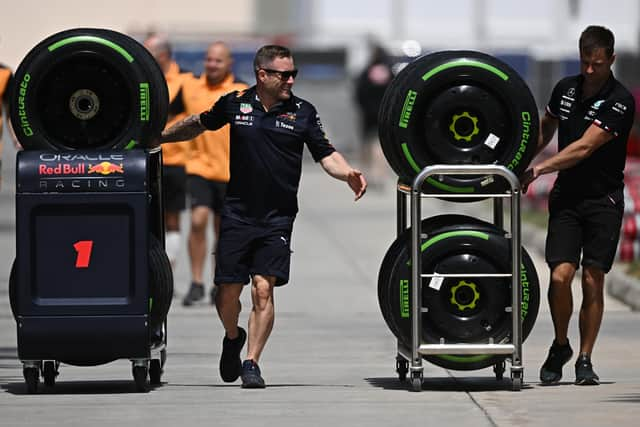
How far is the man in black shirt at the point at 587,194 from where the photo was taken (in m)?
9.69

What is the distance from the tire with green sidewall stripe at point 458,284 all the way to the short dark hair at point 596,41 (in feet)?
3.42

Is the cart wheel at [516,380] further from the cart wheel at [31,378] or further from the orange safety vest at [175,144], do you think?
the orange safety vest at [175,144]

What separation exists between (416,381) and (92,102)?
2173mm

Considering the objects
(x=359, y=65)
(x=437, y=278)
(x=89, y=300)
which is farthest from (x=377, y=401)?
(x=359, y=65)

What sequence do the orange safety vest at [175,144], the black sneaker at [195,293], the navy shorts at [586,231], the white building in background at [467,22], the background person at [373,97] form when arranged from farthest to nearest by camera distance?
the white building in background at [467,22], the background person at [373,97], the black sneaker at [195,293], the orange safety vest at [175,144], the navy shorts at [586,231]

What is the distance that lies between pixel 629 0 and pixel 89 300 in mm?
28370

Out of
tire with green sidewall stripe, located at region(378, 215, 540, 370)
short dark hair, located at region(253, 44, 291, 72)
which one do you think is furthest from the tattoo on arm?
tire with green sidewall stripe, located at region(378, 215, 540, 370)

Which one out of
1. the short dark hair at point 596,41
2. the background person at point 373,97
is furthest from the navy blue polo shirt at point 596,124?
the background person at point 373,97

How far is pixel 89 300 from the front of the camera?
30.8ft

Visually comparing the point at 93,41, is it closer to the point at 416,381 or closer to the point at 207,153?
the point at 416,381

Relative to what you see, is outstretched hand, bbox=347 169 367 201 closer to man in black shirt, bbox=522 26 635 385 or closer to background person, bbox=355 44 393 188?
man in black shirt, bbox=522 26 635 385

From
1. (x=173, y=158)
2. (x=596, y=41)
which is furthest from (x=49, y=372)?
(x=173, y=158)

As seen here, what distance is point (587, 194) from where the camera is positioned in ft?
32.2

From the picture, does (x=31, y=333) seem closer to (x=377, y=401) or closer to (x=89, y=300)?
(x=89, y=300)
